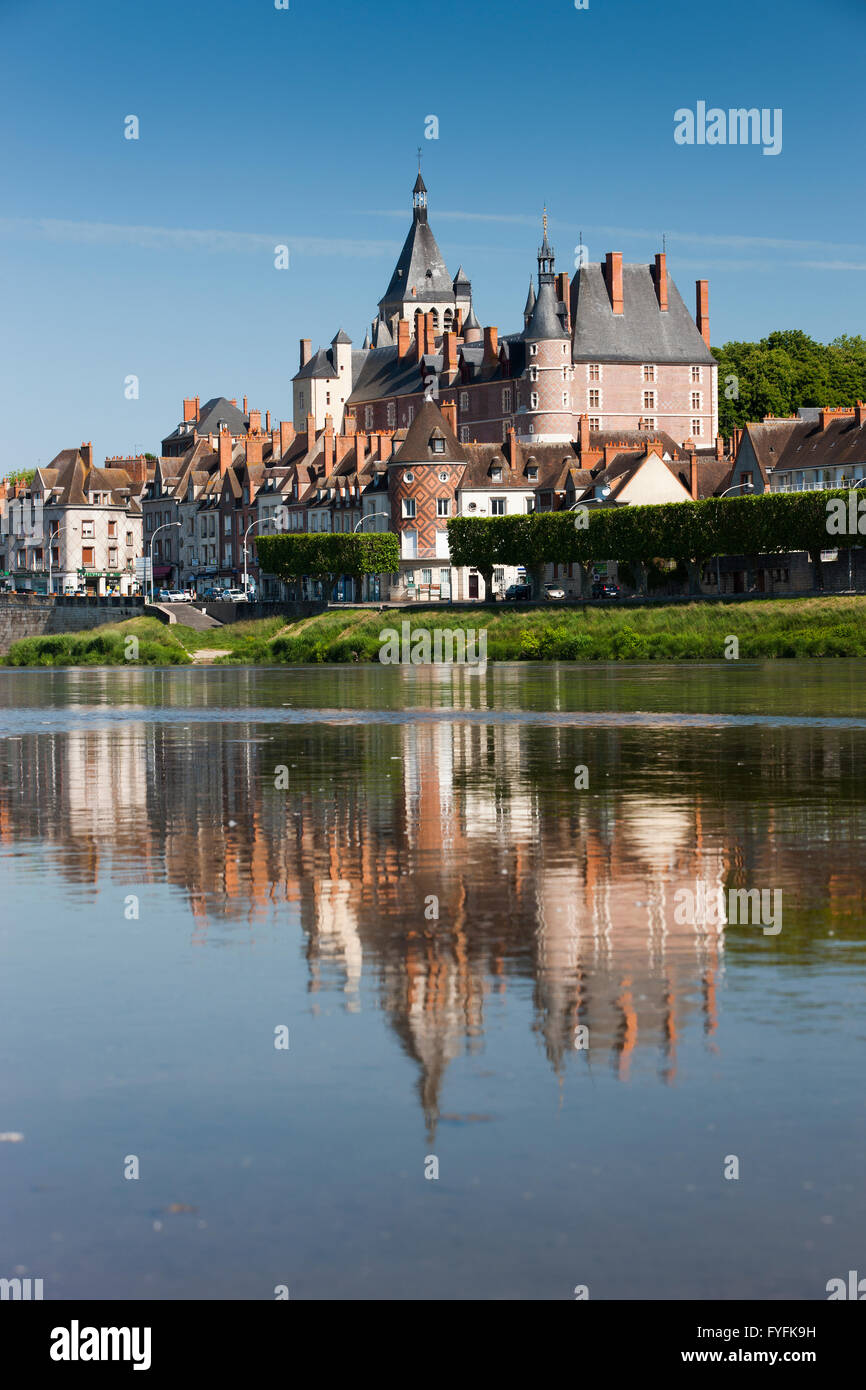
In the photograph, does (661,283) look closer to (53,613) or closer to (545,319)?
(545,319)

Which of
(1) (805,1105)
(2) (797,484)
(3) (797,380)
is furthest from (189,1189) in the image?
(3) (797,380)

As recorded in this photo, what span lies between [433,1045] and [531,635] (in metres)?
86.8

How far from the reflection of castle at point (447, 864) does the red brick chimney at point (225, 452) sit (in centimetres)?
15820

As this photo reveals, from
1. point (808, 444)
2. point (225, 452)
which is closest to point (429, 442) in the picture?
point (808, 444)

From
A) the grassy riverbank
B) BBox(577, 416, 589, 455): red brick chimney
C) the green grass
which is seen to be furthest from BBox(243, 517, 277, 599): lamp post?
BBox(577, 416, 589, 455): red brick chimney

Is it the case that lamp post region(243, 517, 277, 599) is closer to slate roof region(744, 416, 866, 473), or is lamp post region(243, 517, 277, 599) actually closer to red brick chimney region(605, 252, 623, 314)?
red brick chimney region(605, 252, 623, 314)

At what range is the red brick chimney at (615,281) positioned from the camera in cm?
17700

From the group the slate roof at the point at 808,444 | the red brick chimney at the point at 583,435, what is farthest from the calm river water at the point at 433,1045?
the red brick chimney at the point at 583,435

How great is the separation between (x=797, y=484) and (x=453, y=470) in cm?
2693

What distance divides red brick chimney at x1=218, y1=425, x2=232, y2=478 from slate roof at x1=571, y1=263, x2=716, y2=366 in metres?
40.0

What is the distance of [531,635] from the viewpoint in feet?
320

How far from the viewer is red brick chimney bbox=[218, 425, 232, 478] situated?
191200 millimetres

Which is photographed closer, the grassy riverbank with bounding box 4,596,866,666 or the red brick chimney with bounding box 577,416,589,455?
→ the grassy riverbank with bounding box 4,596,866,666
